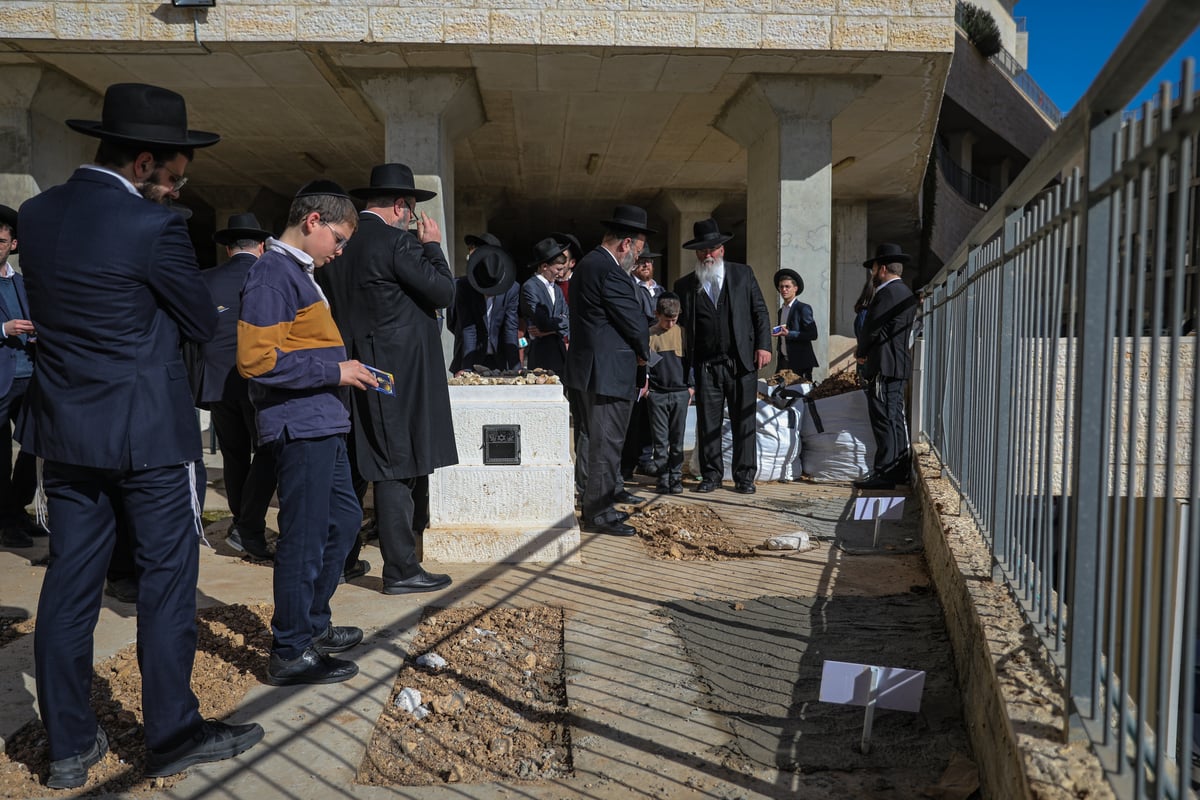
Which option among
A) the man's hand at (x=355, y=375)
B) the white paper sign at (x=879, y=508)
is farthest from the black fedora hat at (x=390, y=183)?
the white paper sign at (x=879, y=508)

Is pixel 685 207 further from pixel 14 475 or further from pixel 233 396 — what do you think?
pixel 14 475

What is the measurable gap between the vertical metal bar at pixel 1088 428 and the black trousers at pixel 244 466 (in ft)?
13.2

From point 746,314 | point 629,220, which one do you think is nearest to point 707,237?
point 746,314

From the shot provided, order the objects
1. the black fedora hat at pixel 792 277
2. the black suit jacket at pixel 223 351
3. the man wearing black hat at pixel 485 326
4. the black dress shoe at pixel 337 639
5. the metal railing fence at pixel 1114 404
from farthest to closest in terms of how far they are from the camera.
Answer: the black fedora hat at pixel 792 277 < the man wearing black hat at pixel 485 326 < the black suit jacket at pixel 223 351 < the black dress shoe at pixel 337 639 < the metal railing fence at pixel 1114 404

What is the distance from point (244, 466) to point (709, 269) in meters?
3.76

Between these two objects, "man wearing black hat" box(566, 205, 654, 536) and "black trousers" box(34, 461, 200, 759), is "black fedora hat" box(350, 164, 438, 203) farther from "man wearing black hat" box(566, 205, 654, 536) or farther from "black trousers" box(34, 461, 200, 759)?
"black trousers" box(34, 461, 200, 759)

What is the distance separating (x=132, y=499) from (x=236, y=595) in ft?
6.54

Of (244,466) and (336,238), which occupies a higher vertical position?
(336,238)

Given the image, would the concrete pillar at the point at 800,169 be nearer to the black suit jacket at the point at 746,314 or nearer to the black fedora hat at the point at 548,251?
the black suit jacket at the point at 746,314

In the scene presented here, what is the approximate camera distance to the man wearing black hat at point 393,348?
14.6ft

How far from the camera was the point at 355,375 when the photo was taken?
11.2 ft

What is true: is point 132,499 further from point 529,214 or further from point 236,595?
point 529,214

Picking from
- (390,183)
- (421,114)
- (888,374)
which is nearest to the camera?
(390,183)

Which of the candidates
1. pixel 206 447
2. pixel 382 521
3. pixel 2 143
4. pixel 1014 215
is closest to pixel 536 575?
pixel 382 521
